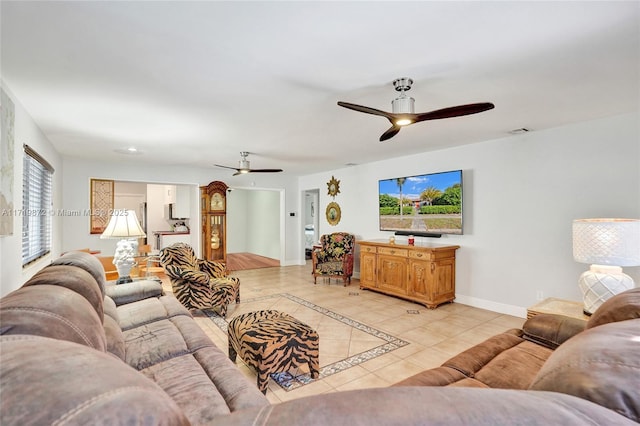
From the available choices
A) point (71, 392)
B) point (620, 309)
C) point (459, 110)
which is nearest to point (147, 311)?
point (71, 392)

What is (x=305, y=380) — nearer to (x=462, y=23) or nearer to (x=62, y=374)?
(x=62, y=374)

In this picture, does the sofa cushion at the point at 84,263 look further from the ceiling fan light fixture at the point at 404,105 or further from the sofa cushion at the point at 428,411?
the ceiling fan light fixture at the point at 404,105

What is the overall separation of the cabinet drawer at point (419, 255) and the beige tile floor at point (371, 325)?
698 mm

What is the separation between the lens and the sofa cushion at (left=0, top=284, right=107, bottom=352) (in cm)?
83

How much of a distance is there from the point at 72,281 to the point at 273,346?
1.29 m

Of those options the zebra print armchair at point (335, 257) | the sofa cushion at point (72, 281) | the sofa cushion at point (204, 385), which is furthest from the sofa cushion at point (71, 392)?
the zebra print armchair at point (335, 257)

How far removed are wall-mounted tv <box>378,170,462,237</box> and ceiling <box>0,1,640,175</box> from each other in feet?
3.76

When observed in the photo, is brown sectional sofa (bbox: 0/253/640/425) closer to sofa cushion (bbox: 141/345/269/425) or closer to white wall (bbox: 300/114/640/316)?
sofa cushion (bbox: 141/345/269/425)

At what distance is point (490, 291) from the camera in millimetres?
4141

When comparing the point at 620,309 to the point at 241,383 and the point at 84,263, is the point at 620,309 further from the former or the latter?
the point at 84,263

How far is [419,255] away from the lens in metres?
4.36

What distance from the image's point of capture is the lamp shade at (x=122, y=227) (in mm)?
3189

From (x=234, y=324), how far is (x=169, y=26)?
7.14ft

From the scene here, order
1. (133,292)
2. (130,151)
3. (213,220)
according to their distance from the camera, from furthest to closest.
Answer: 1. (213,220)
2. (130,151)
3. (133,292)
